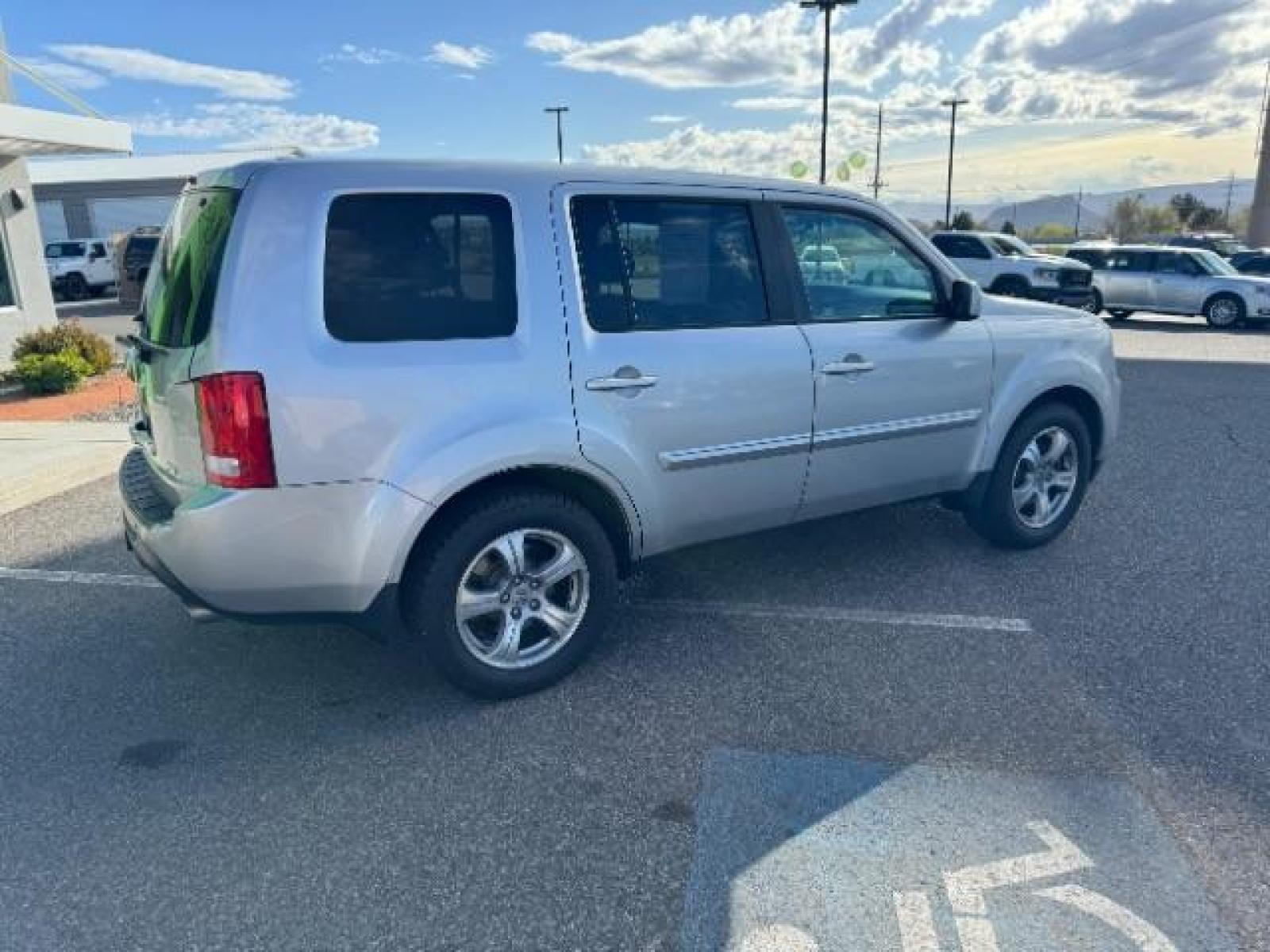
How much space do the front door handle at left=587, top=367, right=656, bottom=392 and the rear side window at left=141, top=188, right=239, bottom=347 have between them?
4.14ft

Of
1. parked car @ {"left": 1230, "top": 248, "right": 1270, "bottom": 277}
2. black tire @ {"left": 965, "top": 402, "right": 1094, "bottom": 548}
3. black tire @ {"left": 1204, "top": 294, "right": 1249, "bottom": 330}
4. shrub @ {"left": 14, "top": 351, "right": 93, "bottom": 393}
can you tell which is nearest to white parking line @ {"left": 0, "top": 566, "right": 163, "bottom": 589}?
black tire @ {"left": 965, "top": 402, "right": 1094, "bottom": 548}

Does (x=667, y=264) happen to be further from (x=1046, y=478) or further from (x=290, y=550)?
(x=1046, y=478)

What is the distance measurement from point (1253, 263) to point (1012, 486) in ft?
64.6

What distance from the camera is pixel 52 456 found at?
22.3ft

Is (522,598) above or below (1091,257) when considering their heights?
below

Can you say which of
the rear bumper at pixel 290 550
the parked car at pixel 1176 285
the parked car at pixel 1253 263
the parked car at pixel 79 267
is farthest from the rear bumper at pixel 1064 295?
the parked car at pixel 79 267

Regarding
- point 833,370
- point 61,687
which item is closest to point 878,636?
point 833,370

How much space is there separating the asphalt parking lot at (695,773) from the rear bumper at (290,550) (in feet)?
1.66

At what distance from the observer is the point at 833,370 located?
384 centimetres

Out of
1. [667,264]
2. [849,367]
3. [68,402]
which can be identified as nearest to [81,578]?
[667,264]

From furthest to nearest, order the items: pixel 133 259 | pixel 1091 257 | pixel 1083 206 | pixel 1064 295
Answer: pixel 1083 206 < pixel 133 259 < pixel 1091 257 < pixel 1064 295

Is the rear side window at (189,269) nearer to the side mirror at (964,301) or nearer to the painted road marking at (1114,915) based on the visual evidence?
the painted road marking at (1114,915)

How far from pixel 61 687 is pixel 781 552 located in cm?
331

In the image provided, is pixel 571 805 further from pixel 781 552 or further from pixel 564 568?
pixel 781 552
